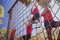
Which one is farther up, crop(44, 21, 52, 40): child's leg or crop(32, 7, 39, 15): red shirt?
crop(32, 7, 39, 15): red shirt

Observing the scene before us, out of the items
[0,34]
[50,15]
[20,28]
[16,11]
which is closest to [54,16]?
[50,15]

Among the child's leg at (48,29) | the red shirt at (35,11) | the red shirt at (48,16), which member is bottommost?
the child's leg at (48,29)

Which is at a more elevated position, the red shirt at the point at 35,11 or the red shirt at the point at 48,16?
the red shirt at the point at 35,11

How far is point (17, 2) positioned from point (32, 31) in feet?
1.82

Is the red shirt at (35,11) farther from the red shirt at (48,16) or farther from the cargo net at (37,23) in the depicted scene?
the red shirt at (48,16)

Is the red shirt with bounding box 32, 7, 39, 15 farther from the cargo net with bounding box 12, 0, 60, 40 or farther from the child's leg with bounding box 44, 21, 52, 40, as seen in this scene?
the child's leg with bounding box 44, 21, 52, 40

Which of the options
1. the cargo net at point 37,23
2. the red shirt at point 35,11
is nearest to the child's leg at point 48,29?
the cargo net at point 37,23

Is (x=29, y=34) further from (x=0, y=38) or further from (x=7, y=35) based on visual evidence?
(x=0, y=38)

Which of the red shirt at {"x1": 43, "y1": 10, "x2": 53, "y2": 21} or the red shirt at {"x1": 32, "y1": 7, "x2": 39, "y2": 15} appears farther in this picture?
the red shirt at {"x1": 32, "y1": 7, "x2": 39, "y2": 15}

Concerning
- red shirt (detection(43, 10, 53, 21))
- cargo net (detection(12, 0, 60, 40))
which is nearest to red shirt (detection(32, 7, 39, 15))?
cargo net (detection(12, 0, 60, 40))

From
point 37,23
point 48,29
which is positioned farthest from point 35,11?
point 48,29

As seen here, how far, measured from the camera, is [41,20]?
1118 mm

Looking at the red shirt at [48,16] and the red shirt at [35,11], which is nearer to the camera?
the red shirt at [48,16]

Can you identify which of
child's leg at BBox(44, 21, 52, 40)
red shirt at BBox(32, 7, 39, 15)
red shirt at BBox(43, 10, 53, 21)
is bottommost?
Answer: child's leg at BBox(44, 21, 52, 40)
